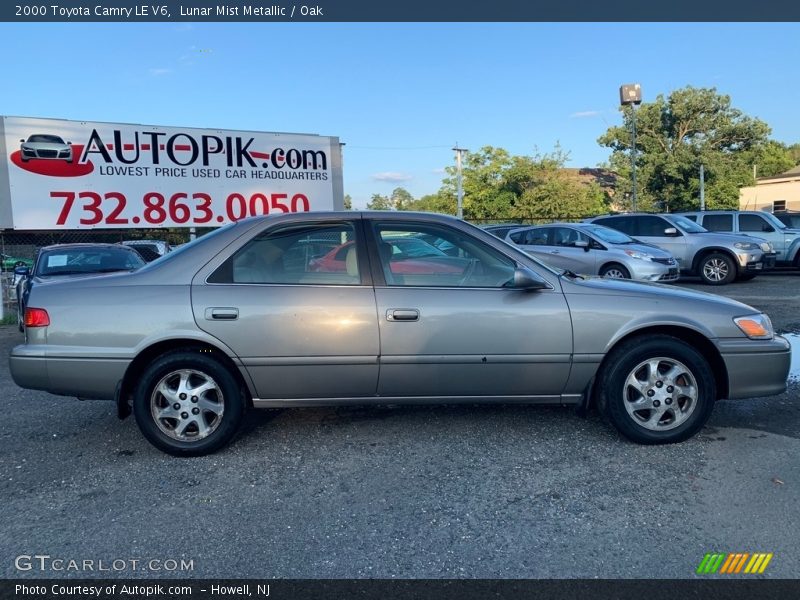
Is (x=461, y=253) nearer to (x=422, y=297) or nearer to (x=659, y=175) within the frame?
(x=422, y=297)

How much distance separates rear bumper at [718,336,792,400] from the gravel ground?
1.25 ft

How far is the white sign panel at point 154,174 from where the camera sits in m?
13.2

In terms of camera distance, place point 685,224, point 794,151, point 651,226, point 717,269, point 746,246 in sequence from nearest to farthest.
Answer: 1. point 746,246
2. point 717,269
3. point 651,226
4. point 685,224
5. point 794,151

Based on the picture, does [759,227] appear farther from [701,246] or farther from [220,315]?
[220,315]

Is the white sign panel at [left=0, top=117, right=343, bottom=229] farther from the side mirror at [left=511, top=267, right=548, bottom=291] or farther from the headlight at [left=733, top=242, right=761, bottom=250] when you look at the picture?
the side mirror at [left=511, top=267, right=548, bottom=291]

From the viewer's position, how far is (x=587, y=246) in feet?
38.9

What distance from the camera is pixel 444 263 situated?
13.2 ft

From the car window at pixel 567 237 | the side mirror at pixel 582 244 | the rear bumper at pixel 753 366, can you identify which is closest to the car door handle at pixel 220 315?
the rear bumper at pixel 753 366

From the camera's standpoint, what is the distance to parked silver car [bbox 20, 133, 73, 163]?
13.1m

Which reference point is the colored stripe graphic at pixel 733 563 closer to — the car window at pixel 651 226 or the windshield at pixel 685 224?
the car window at pixel 651 226

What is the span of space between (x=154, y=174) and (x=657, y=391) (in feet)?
44.6

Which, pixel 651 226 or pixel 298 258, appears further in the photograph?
pixel 651 226

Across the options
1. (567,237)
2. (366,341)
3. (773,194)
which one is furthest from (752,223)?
(773,194)
